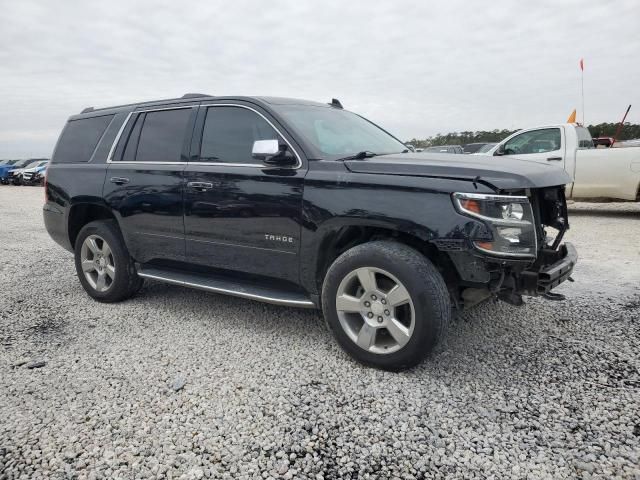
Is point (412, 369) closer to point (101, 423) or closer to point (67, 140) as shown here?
point (101, 423)

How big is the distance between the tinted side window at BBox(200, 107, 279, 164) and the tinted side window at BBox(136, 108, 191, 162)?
0.28 metres

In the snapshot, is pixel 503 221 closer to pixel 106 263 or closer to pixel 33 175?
pixel 106 263

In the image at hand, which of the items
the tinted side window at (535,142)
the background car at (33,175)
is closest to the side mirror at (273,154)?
the tinted side window at (535,142)

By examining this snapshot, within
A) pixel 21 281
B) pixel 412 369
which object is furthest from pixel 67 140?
pixel 412 369

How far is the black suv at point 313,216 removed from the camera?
2.90 meters

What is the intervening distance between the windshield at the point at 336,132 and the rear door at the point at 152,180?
0.95 m

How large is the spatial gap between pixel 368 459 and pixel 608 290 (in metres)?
3.53

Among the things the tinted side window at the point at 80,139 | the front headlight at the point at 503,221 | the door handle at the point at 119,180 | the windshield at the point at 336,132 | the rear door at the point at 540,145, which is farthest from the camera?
the rear door at the point at 540,145

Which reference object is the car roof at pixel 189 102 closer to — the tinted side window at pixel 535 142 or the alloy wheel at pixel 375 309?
the alloy wheel at pixel 375 309

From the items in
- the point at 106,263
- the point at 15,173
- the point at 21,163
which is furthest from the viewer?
the point at 21,163

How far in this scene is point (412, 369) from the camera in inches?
125

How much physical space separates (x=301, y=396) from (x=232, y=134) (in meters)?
2.10

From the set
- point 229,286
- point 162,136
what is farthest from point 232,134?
point 229,286

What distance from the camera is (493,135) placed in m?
34.6
